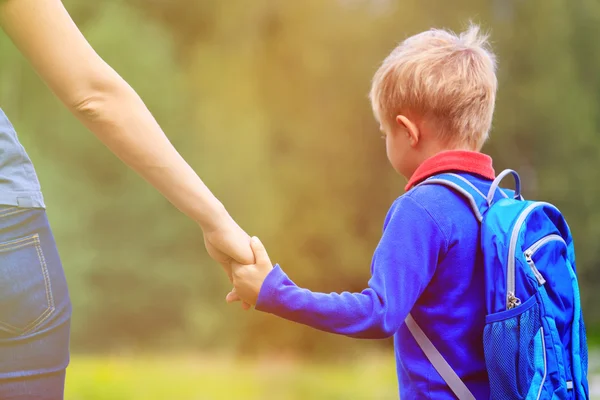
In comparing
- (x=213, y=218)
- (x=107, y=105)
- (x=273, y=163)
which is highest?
(x=273, y=163)

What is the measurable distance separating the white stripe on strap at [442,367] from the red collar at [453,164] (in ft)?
0.77

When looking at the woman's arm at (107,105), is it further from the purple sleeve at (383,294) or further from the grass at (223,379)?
the grass at (223,379)

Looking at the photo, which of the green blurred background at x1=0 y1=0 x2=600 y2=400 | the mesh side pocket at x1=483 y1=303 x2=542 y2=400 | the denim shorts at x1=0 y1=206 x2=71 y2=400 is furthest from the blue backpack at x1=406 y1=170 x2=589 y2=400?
the green blurred background at x1=0 y1=0 x2=600 y2=400

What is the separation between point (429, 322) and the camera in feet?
3.40

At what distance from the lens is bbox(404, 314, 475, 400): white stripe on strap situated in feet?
3.32

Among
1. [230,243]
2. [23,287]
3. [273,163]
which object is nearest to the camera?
[23,287]

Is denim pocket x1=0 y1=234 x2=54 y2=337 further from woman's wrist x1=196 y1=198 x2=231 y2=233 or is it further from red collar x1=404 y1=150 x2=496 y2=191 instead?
red collar x1=404 y1=150 x2=496 y2=191

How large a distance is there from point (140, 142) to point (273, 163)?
11.2ft

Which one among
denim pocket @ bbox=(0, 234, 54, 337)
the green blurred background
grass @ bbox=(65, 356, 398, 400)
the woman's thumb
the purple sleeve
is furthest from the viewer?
the green blurred background

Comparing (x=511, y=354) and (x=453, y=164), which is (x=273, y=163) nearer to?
(x=453, y=164)

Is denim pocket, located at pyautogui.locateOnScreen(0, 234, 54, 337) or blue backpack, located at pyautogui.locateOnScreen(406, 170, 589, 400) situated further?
blue backpack, located at pyautogui.locateOnScreen(406, 170, 589, 400)

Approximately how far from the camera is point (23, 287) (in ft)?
2.87

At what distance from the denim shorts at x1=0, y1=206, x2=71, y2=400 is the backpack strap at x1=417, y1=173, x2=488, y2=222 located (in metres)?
0.53

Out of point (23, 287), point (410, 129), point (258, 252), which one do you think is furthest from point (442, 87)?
point (23, 287)
